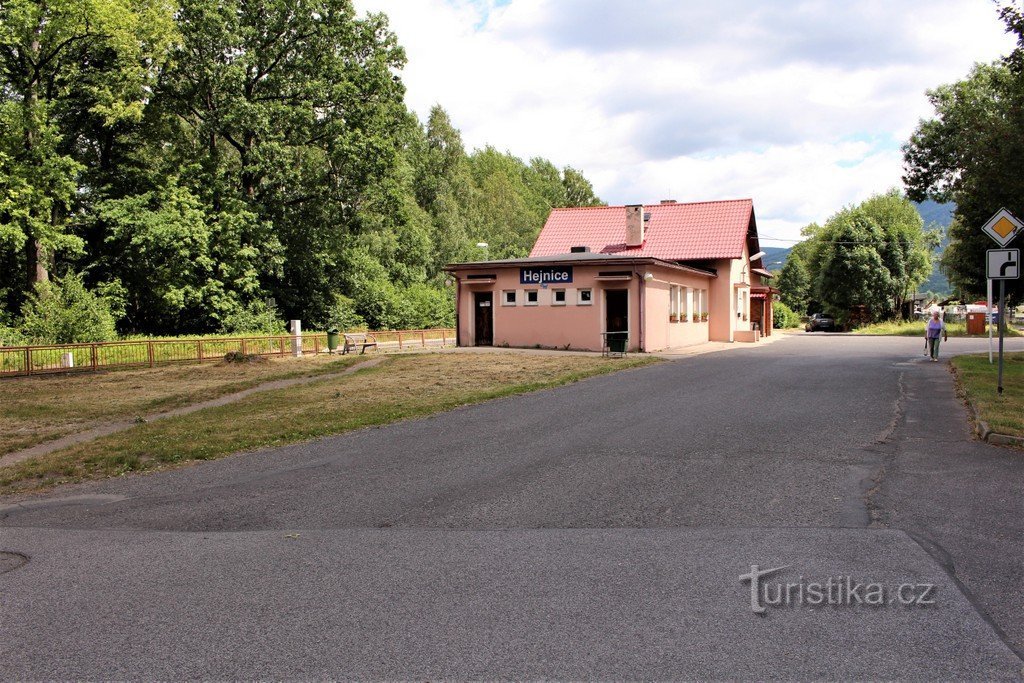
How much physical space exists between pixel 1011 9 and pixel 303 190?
31.9 m

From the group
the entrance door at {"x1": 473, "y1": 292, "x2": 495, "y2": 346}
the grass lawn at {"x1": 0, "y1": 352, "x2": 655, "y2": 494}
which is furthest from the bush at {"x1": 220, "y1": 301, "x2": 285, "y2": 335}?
the grass lawn at {"x1": 0, "y1": 352, "x2": 655, "y2": 494}

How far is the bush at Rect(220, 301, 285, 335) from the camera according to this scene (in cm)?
3606

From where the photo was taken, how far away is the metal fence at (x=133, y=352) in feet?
76.3

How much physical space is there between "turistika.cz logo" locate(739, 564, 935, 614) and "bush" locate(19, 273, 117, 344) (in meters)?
29.2

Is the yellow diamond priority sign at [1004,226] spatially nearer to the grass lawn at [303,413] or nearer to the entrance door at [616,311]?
the grass lawn at [303,413]

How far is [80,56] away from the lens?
112 feet

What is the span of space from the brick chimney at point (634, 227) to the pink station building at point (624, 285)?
0.17ft

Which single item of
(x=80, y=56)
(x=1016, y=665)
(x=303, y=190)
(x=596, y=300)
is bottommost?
(x=1016, y=665)

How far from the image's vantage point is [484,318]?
33.6 m

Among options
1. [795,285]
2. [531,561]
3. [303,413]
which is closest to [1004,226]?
[531,561]

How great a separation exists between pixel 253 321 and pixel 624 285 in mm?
17894

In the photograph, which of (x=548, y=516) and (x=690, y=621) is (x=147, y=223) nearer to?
(x=548, y=516)

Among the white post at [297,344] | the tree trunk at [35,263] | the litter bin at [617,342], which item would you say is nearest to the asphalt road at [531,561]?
the litter bin at [617,342]

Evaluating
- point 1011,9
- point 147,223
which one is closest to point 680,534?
point 1011,9
